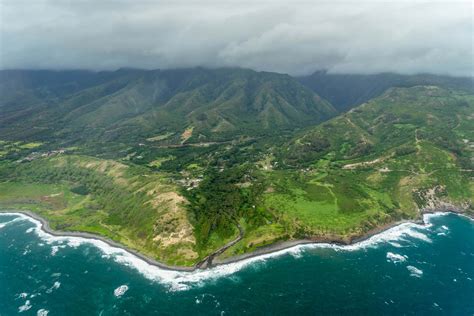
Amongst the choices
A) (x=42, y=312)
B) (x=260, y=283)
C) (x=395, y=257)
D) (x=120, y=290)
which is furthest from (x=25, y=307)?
(x=395, y=257)

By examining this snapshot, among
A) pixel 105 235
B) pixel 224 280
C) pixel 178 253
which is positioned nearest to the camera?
pixel 224 280

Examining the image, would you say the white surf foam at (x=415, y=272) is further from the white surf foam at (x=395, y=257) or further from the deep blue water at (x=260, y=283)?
the white surf foam at (x=395, y=257)

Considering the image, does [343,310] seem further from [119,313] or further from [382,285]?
[119,313]

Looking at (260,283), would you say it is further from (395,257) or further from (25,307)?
(25,307)

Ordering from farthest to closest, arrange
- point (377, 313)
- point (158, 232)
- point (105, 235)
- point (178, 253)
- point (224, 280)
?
point (105, 235)
point (158, 232)
point (178, 253)
point (224, 280)
point (377, 313)

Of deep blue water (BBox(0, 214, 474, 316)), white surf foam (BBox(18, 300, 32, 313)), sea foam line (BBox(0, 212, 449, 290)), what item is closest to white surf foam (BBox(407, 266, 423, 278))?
deep blue water (BBox(0, 214, 474, 316))

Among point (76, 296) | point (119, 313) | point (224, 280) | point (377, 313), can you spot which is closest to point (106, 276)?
point (76, 296)
